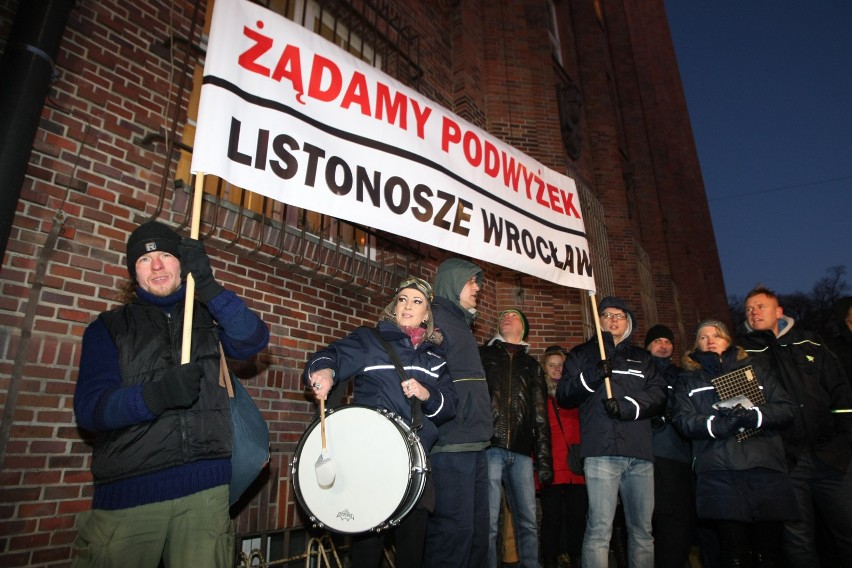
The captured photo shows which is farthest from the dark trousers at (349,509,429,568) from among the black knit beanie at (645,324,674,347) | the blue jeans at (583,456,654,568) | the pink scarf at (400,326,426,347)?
the black knit beanie at (645,324,674,347)

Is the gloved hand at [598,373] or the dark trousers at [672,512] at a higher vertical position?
the gloved hand at [598,373]

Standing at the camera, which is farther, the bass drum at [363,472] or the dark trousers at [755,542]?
the dark trousers at [755,542]

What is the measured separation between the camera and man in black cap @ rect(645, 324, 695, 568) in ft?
12.3

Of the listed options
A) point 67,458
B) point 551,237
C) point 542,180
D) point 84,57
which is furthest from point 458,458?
point 84,57

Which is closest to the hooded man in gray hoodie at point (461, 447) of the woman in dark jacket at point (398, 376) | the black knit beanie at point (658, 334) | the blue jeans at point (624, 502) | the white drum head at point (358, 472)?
the woman in dark jacket at point (398, 376)

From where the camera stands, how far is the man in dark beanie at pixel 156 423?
73.3 inches

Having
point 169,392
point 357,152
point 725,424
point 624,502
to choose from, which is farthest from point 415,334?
point 725,424

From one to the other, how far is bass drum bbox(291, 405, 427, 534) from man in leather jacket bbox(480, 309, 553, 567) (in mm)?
1374

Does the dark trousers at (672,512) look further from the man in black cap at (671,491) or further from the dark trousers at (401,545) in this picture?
the dark trousers at (401,545)

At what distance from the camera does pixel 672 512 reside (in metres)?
3.82

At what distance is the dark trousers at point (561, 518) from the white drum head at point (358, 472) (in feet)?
8.16

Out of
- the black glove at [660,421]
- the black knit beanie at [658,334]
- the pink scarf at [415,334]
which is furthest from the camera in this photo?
the black knit beanie at [658,334]

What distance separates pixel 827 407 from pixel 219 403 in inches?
147

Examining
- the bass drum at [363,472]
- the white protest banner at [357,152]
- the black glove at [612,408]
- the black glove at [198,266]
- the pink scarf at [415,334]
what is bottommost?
the bass drum at [363,472]
